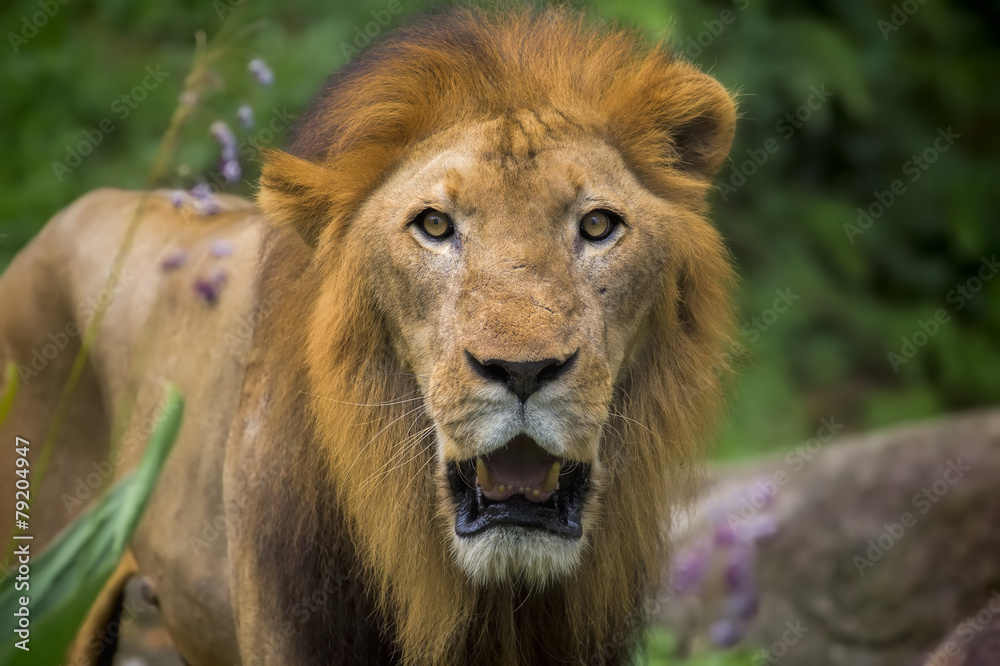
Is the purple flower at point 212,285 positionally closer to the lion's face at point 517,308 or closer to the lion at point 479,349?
the lion at point 479,349

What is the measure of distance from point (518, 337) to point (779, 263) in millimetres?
5802

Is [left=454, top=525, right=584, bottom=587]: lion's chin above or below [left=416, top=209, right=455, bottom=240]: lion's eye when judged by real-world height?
below

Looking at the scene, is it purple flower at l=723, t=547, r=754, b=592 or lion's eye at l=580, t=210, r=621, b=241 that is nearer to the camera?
lion's eye at l=580, t=210, r=621, b=241

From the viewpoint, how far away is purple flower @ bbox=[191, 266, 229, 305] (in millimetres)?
2957

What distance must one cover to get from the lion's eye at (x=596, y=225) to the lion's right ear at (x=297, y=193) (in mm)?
565

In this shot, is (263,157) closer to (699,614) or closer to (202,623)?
(202,623)

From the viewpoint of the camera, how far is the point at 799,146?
8289 mm

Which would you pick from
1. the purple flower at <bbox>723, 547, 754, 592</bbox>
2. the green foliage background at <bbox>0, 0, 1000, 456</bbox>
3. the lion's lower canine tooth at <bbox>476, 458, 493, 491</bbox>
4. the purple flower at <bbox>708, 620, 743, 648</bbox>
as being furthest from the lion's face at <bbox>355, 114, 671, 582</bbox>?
the green foliage background at <bbox>0, 0, 1000, 456</bbox>

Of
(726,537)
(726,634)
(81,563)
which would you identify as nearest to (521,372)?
(81,563)

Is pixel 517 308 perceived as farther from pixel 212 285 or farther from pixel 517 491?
pixel 212 285

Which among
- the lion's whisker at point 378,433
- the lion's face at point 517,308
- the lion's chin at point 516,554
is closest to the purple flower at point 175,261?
the lion's face at point 517,308

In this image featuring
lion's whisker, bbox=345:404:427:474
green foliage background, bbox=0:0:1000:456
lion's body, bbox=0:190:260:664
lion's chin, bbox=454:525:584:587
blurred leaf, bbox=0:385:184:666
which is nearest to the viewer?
blurred leaf, bbox=0:385:184:666

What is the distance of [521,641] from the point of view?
2562 millimetres

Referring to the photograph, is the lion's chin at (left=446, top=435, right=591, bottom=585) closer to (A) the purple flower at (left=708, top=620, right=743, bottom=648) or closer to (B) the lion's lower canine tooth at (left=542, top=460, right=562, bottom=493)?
(B) the lion's lower canine tooth at (left=542, top=460, right=562, bottom=493)
